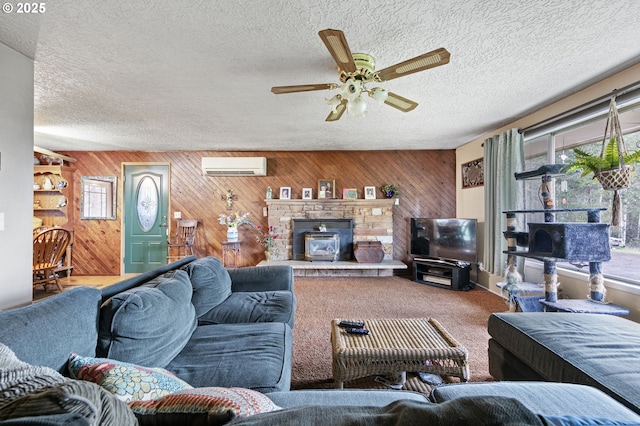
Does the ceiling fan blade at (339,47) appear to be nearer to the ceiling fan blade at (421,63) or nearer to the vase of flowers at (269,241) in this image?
the ceiling fan blade at (421,63)

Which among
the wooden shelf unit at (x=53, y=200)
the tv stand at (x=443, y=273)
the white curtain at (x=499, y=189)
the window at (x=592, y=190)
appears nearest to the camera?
the window at (x=592, y=190)

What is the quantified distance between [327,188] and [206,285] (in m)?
3.81

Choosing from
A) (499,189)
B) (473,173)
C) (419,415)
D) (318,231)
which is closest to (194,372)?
(419,415)

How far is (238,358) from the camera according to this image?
1440mm

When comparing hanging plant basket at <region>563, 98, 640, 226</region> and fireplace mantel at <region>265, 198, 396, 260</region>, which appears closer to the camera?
hanging plant basket at <region>563, 98, 640, 226</region>

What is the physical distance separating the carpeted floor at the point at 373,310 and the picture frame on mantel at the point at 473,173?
1736 mm

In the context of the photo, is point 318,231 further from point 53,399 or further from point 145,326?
point 53,399

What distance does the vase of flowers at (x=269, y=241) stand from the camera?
18.2ft

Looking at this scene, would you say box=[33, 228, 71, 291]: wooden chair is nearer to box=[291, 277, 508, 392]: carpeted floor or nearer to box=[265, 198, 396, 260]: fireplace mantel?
box=[265, 198, 396, 260]: fireplace mantel

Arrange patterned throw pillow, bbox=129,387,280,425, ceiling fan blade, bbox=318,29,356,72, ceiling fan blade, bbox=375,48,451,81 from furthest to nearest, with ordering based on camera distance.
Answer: ceiling fan blade, bbox=375,48,451,81 → ceiling fan blade, bbox=318,29,356,72 → patterned throw pillow, bbox=129,387,280,425

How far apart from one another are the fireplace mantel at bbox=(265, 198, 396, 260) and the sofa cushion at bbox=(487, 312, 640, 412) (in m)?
3.64

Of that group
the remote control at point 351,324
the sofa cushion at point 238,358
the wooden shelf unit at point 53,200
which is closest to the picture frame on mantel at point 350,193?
the remote control at point 351,324

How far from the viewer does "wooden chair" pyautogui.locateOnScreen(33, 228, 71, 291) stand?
398cm

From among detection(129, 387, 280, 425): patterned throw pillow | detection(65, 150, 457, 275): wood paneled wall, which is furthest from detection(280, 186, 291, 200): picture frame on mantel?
detection(129, 387, 280, 425): patterned throw pillow
